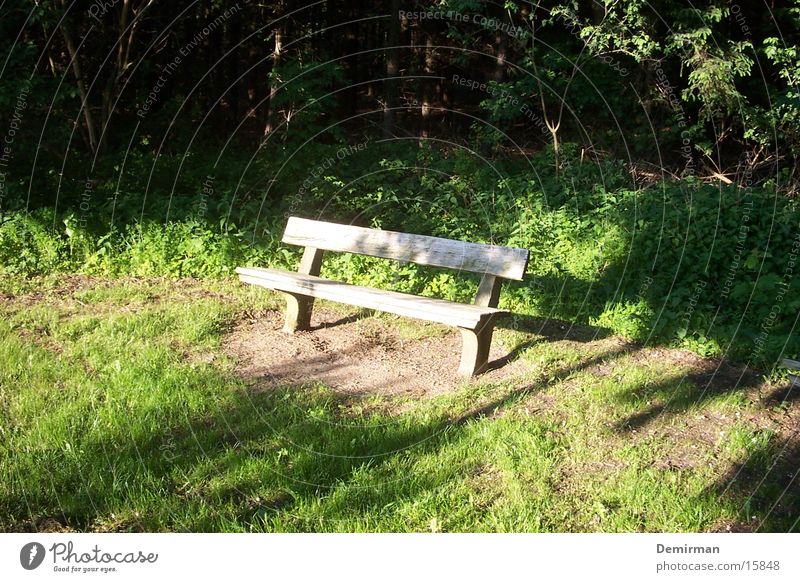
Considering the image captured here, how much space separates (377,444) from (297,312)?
6.71 feet

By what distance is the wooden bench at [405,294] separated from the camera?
180 inches

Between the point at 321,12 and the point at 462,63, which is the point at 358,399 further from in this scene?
the point at 321,12

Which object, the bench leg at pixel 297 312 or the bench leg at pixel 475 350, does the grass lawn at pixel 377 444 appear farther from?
the bench leg at pixel 297 312

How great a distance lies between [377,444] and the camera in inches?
148

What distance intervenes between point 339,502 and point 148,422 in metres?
1.24

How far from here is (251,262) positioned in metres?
7.13

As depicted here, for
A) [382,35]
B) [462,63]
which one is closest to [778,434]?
[462,63]

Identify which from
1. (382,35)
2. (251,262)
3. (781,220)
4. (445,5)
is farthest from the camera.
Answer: (382,35)

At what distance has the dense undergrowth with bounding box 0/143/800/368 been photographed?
589 centimetres

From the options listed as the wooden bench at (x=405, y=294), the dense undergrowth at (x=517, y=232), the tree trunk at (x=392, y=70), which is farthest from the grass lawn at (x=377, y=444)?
the tree trunk at (x=392, y=70)
